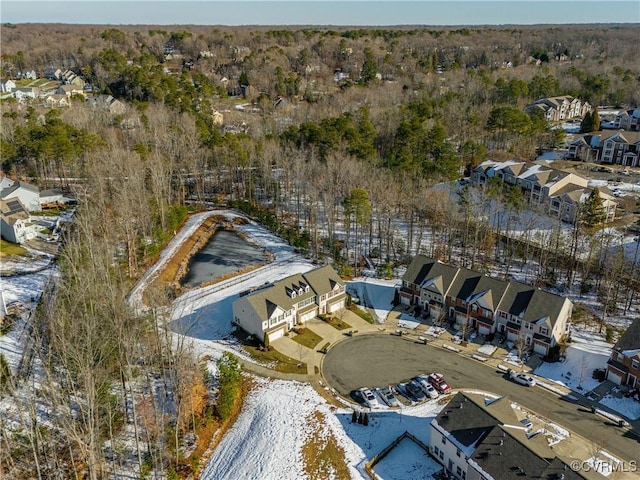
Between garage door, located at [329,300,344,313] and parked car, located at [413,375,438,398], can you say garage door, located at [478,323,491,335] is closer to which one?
parked car, located at [413,375,438,398]

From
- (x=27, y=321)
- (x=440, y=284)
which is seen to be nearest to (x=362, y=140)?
(x=440, y=284)

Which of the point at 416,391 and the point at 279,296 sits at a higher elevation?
the point at 279,296

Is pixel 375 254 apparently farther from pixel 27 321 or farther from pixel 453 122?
pixel 453 122

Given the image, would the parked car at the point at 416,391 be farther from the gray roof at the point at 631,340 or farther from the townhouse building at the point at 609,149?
the townhouse building at the point at 609,149

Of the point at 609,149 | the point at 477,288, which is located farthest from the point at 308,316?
the point at 609,149

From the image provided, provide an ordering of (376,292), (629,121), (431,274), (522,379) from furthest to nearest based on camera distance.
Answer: (629,121), (376,292), (431,274), (522,379)

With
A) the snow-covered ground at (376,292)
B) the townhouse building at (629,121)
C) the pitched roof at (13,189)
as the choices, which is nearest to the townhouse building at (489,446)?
the snow-covered ground at (376,292)

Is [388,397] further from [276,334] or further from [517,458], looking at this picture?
[276,334]
